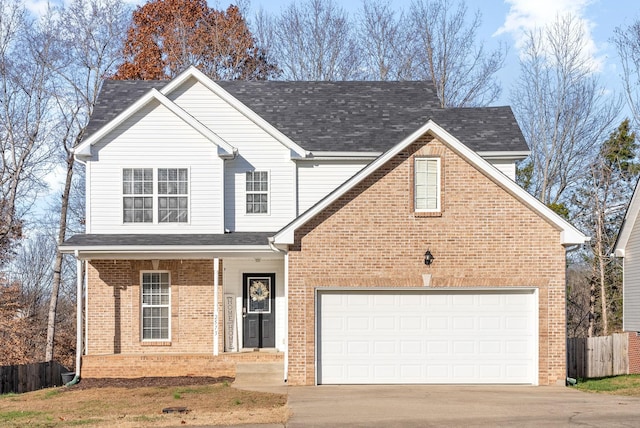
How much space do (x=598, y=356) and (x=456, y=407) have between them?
14.0 meters

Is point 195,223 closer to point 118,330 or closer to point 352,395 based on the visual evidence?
point 118,330

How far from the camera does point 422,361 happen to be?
68.7 feet

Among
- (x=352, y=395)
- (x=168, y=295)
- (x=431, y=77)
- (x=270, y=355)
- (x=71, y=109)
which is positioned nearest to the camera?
(x=352, y=395)

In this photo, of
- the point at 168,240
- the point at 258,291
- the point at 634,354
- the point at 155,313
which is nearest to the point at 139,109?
the point at 168,240

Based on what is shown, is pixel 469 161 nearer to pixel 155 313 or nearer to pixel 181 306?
pixel 181 306

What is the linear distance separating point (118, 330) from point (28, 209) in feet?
55.0

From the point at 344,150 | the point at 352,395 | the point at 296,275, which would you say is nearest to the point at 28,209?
the point at 344,150

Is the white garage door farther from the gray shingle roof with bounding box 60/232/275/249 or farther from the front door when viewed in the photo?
the front door

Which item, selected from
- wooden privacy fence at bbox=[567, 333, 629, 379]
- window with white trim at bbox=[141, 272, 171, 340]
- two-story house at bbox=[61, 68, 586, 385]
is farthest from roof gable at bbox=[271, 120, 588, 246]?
→ wooden privacy fence at bbox=[567, 333, 629, 379]

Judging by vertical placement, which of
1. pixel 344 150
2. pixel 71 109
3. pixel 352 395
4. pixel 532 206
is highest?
pixel 71 109

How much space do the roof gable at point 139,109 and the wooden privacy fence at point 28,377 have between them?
7.27 m

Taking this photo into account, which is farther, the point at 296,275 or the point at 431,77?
the point at 431,77

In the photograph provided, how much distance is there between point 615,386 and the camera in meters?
22.9

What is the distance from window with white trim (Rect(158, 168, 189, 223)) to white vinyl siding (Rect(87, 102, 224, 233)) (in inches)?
5.0
